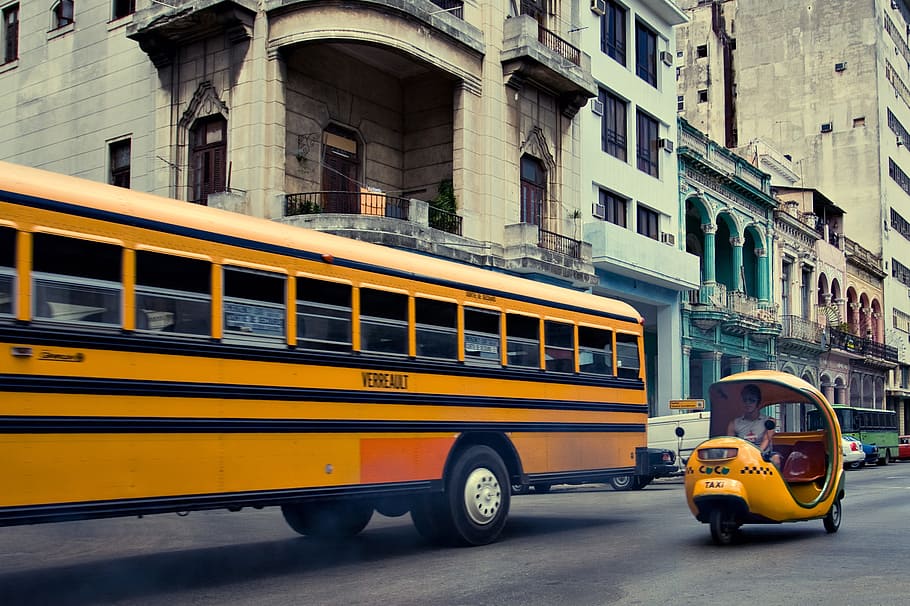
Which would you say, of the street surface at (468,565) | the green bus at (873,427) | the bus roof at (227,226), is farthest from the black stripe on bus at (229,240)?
the green bus at (873,427)

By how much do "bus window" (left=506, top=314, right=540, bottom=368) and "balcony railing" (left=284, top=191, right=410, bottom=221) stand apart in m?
10.5

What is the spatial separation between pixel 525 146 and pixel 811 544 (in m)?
17.7

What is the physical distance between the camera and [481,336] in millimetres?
11742

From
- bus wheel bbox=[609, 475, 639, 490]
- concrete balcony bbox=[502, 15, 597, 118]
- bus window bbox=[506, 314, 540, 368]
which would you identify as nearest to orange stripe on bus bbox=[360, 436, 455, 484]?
bus window bbox=[506, 314, 540, 368]

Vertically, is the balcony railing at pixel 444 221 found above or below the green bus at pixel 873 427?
above

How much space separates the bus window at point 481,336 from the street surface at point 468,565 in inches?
82.7

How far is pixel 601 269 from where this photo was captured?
31156mm

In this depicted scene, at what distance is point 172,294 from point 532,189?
20.7 meters

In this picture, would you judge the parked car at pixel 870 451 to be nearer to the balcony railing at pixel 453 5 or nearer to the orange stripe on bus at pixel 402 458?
the balcony railing at pixel 453 5

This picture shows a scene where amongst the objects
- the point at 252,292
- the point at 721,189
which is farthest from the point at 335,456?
the point at 721,189

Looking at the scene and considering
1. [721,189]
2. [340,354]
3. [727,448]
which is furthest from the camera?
[721,189]

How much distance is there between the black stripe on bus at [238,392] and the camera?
7.34 metres

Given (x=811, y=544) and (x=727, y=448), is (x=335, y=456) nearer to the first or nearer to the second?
(x=727, y=448)

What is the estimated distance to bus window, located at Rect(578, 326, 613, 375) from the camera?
13.4 m
